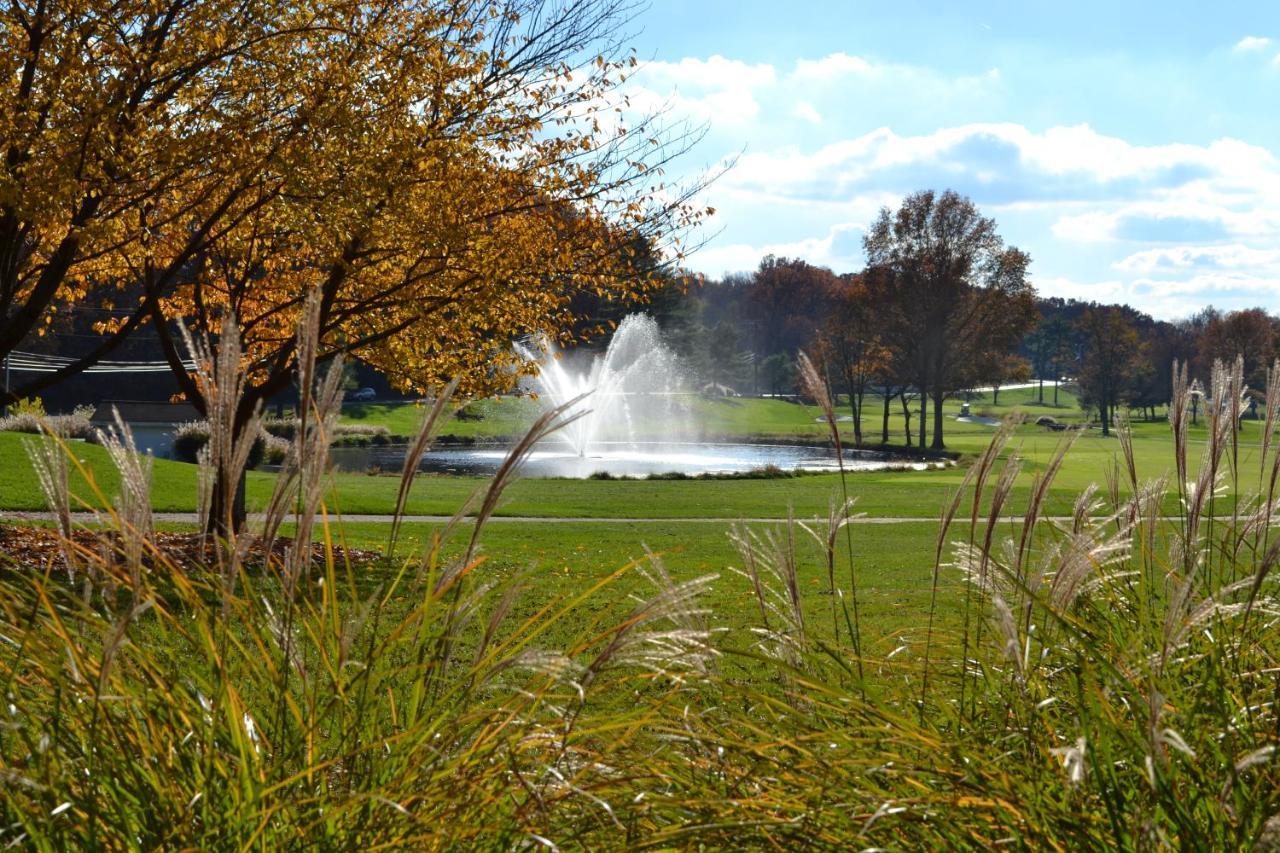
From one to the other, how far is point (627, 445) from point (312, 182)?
3368 cm

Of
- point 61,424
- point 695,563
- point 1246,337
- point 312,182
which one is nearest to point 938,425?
point 1246,337

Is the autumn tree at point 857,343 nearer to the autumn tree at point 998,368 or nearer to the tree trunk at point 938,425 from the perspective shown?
the tree trunk at point 938,425

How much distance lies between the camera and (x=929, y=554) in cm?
1504

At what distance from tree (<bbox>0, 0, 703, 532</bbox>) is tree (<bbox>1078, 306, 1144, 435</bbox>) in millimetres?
54042

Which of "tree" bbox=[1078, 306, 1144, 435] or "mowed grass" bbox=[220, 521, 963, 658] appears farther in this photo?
"tree" bbox=[1078, 306, 1144, 435]

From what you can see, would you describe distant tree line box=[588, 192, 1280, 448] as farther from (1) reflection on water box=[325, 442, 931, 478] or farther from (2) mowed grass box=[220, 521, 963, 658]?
(2) mowed grass box=[220, 521, 963, 658]

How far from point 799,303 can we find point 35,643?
3922 inches

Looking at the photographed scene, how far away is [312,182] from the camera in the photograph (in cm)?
978

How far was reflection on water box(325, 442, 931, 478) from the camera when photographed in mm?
31703

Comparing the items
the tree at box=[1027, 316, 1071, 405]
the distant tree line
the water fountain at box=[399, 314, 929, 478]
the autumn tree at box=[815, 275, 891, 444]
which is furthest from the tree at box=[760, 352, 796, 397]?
the tree at box=[1027, 316, 1071, 405]

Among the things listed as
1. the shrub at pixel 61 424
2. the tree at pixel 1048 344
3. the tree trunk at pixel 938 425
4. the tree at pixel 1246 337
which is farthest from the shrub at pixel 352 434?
the tree at pixel 1048 344

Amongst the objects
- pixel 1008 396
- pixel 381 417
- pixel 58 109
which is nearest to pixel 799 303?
pixel 1008 396

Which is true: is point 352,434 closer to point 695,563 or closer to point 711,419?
point 711,419

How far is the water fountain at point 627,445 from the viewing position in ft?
108
